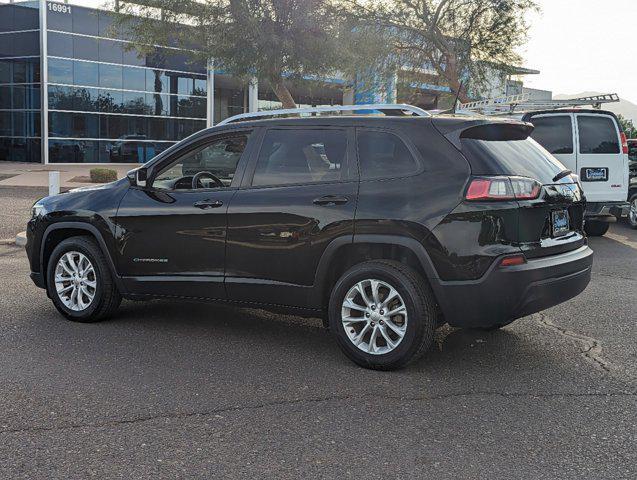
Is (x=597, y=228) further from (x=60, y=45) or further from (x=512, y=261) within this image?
(x=60, y=45)

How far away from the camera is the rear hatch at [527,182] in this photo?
176 inches

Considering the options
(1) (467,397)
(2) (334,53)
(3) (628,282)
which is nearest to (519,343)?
(1) (467,397)

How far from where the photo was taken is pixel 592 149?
35.7 feet

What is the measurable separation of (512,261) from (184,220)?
8.44 ft

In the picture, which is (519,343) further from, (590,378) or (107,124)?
(107,124)

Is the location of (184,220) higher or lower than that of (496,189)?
lower

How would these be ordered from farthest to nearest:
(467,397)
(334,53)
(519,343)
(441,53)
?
1. (441,53)
2. (334,53)
3. (519,343)
4. (467,397)

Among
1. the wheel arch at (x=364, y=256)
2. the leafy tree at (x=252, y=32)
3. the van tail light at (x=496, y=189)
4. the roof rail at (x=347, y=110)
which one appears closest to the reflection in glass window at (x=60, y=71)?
the leafy tree at (x=252, y=32)

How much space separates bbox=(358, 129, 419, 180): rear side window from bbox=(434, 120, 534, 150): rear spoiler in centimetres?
31

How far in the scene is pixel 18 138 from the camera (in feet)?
115

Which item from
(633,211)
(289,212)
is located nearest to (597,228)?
(633,211)

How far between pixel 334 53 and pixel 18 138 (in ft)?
71.6

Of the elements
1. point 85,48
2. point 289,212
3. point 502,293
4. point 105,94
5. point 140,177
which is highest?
point 85,48

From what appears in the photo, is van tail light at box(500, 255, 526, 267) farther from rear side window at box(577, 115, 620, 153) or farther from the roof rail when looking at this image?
rear side window at box(577, 115, 620, 153)
